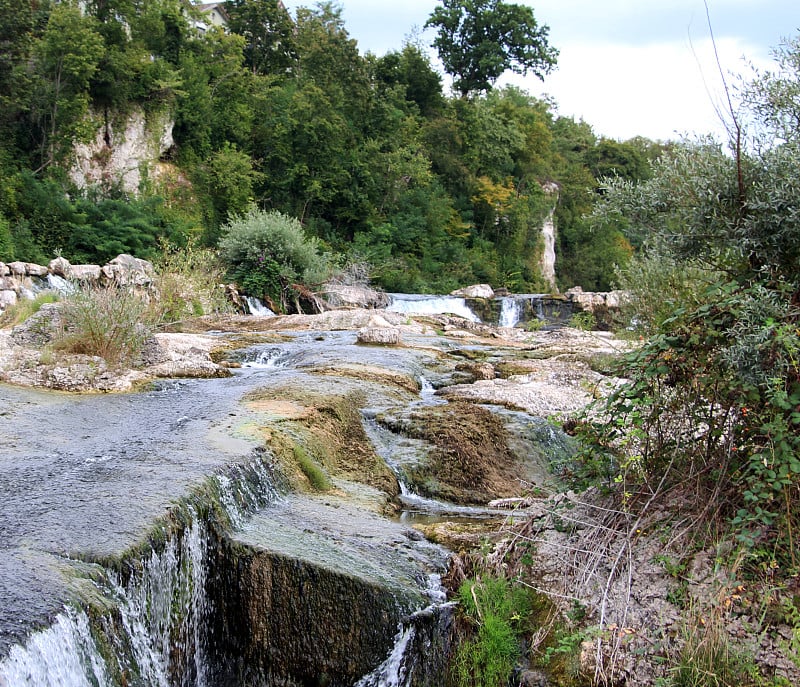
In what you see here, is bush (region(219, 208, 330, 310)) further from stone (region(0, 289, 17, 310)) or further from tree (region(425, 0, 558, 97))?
tree (region(425, 0, 558, 97))

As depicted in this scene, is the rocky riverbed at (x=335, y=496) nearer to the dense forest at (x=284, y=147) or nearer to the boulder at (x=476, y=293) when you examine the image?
the dense forest at (x=284, y=147)

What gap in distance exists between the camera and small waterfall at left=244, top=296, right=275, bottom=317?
19.9 metres

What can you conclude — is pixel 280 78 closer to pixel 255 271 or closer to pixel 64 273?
pixel 255 271

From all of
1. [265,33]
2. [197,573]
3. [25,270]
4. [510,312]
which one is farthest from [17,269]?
[265,33]

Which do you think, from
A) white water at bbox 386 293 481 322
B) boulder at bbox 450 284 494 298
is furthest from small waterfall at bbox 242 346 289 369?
boulder at bbox 450 284 494 298

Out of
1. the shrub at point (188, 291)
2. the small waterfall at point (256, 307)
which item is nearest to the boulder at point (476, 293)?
the small waterfall at point (256, 307)

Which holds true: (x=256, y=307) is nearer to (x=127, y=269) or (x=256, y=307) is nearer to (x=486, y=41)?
(x=127, y=269)

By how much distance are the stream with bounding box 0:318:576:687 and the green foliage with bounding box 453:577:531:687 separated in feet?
0.56

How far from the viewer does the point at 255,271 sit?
20.5 m

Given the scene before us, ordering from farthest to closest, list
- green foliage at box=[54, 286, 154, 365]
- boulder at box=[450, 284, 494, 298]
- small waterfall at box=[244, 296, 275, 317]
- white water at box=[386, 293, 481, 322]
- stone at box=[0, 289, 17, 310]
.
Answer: boulder at box=[450, 284, 494, 298]
white water at box=[386, 293, 481, 322]
small waterfall at box=[244, 296, 275, 317]
stone at box=[0, 289, 17, 310]
green foliage at box=[54, 286, 154, 365]

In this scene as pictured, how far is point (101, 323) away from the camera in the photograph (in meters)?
8.79

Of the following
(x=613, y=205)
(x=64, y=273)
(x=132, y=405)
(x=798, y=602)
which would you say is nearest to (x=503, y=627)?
(x=798, y=602)

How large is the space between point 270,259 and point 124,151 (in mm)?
8333

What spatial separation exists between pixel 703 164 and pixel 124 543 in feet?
12.9
